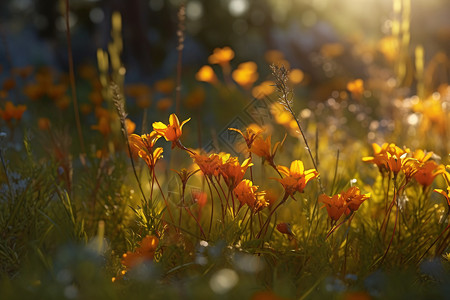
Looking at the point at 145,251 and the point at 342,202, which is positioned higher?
the point at 342,202

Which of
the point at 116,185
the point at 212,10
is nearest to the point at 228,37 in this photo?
the point at 212,10

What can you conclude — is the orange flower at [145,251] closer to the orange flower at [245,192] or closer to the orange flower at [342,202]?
the orange flower at [245,192]

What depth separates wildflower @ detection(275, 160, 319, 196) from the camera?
4.03ft

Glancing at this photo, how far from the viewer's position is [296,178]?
1266mm

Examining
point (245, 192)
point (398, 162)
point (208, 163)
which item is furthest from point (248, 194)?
point (398, 162)

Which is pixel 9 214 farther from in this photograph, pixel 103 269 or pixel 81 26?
pixel 81 26

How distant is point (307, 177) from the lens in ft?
4.12

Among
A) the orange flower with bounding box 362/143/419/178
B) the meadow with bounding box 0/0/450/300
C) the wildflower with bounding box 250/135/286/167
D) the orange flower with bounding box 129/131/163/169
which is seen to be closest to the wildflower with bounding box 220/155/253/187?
the meadow with bounding box 0/0/450/300

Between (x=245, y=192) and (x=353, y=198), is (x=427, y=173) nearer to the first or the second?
(x=353, y=198)

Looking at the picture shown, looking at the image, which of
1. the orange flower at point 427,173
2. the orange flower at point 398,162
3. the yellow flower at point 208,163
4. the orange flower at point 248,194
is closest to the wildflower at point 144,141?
the yellow flower at point 208,163

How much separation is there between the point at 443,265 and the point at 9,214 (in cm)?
136

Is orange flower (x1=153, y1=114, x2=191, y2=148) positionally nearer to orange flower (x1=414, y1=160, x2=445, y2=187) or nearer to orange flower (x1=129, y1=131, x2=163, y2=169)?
orange flower (x1=129, y1=131, x2=163, y2=169)

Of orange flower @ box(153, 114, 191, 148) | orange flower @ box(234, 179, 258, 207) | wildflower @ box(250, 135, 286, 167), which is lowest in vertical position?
orange flower @ box(234, 179, 258, 207)

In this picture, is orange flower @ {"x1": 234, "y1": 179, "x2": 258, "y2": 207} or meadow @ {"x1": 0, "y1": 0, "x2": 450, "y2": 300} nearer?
meadow @ {"x1": 0, "y1": 0, "x2": 450, "y2": 300}
